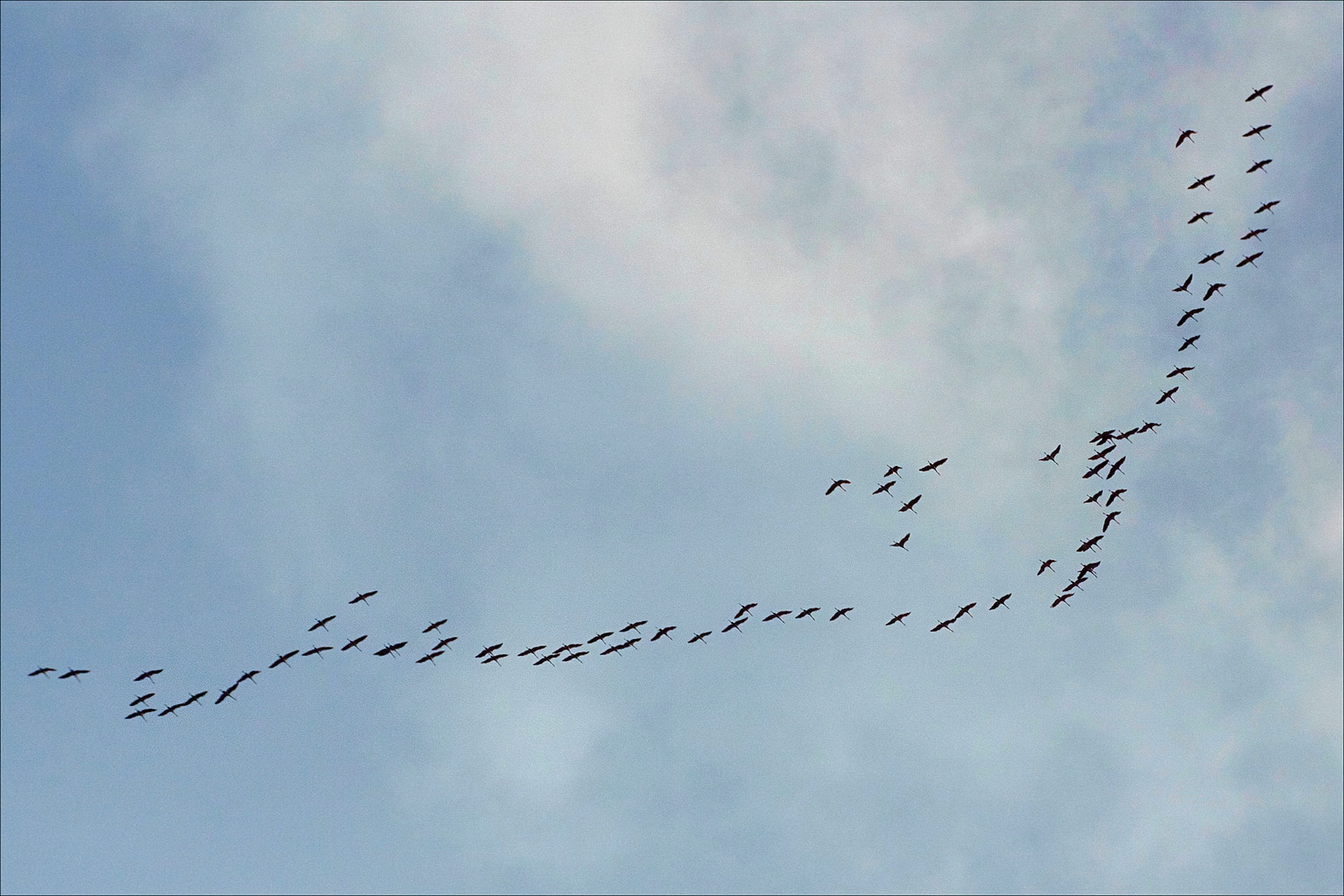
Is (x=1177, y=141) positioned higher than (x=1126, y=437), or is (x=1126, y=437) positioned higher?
(x=1177, y=141)

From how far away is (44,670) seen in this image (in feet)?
588

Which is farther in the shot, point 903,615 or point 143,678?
point 903,615

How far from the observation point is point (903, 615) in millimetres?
Result: 199000

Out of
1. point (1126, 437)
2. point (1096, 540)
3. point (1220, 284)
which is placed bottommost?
point (1096, 540)

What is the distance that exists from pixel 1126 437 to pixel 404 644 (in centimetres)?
12139

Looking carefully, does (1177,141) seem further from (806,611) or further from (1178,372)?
(806,611)

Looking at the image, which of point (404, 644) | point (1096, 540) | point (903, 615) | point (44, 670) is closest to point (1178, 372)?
point (1096, 540)

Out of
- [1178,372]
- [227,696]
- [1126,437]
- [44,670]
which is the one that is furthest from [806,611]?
[44,670]

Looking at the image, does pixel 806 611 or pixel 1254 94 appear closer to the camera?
pixel 1254 94

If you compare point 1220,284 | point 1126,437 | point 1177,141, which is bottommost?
point 1126,437

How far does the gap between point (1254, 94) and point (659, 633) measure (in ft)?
424

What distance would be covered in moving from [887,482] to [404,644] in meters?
83.1

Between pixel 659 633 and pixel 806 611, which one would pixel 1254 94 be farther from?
pixel 659 633

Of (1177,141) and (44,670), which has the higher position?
(1177,141)
